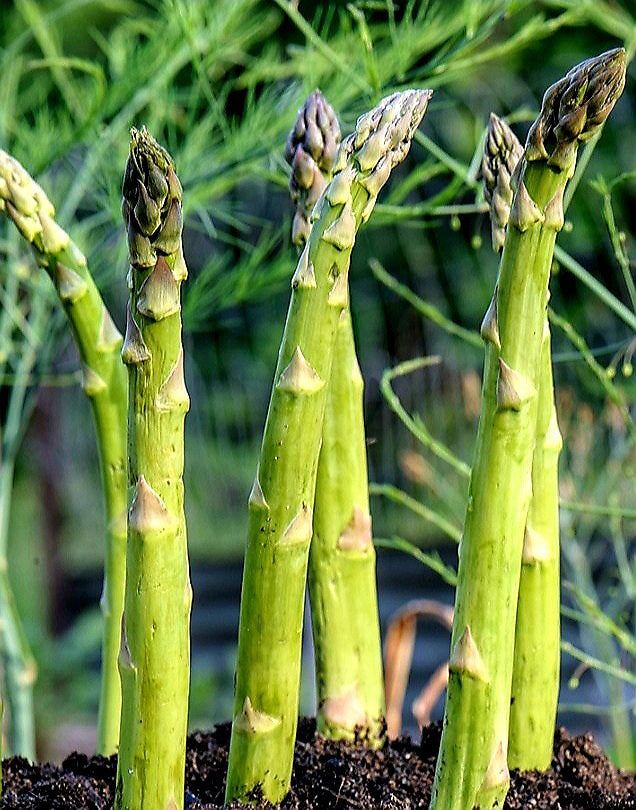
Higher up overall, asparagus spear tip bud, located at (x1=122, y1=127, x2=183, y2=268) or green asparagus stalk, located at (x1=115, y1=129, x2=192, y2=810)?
asparagus spear tip bud, located at (x1=122, y1=127, x2=183, y2=268)

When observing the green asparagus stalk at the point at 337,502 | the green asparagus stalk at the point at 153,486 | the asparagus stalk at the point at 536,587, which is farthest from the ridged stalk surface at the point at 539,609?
the green asparagus stalk at the point at 153,486

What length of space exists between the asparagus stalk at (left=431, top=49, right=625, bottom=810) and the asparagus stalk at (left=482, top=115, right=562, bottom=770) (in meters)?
0.08

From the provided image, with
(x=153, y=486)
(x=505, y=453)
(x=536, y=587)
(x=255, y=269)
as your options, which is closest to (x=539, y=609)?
(x=536, y=587)

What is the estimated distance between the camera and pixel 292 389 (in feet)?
1.66

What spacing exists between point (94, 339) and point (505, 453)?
25cm

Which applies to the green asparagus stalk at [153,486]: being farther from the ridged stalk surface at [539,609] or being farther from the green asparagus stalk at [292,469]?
the ridged stalk surface at [539,609]

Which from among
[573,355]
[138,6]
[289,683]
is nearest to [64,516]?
[138,6]

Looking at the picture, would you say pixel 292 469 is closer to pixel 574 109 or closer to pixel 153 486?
pixel 153 486

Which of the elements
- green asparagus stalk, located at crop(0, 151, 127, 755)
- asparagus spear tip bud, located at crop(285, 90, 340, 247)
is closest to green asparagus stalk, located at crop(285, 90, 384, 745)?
asparagus spear tip bud, located at crop(285, 90, 340, 247)

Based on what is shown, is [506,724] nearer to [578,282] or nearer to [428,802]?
[428,802]

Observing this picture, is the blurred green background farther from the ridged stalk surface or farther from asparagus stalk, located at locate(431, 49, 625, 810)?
asparagus stalk, located at locate(431, 49, 625, 810)

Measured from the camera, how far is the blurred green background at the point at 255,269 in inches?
45.8

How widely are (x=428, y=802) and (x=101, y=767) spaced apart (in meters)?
0.21

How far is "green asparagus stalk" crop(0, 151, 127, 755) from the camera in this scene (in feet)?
2.00
